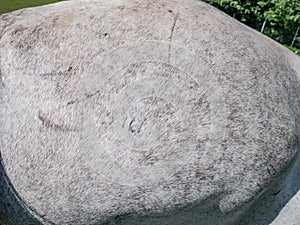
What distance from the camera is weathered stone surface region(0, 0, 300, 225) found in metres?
1.60

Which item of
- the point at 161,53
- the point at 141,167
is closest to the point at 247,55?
the point at 161,53

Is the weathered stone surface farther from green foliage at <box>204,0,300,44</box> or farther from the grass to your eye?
green foliage at <box>204,0,300,44</box>

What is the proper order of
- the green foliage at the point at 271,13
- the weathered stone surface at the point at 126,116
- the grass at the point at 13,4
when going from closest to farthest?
the weathered stone surface at the point at 126,116 → the grass at the point at 13,4 → the green foliage at the point at 271,13

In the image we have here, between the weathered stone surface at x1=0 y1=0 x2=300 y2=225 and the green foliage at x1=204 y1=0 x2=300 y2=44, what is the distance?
584 centimetres

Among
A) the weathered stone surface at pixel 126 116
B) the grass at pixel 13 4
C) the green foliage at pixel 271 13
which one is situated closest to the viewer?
the weathered stone surface at pixel 126 116

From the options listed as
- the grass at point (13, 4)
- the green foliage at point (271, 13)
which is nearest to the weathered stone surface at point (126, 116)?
the grass at point (13, 4)

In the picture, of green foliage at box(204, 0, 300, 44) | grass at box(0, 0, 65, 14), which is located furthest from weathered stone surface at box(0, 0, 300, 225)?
green foliage at box(204, 0, 300, 44)

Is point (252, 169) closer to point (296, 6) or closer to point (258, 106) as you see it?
point (258, 106)

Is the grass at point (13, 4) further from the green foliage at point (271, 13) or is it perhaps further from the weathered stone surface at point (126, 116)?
the weathered stone surface at point (126, 116)

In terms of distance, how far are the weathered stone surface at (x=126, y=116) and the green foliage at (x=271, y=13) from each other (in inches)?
230

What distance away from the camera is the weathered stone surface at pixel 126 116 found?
160 centimetres

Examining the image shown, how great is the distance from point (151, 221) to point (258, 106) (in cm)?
63

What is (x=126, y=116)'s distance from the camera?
160 centimetres

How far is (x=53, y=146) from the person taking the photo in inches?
62.9
